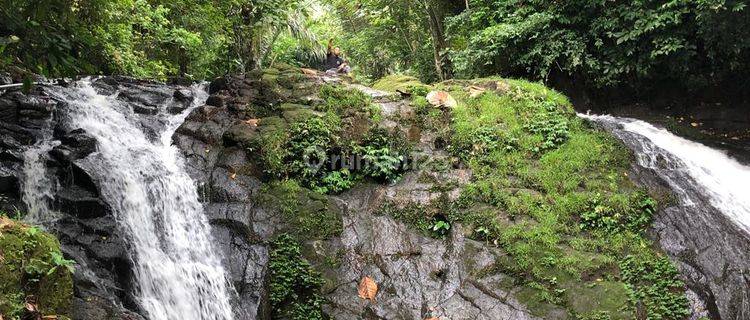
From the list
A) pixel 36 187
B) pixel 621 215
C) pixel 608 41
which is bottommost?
pixel 621 215

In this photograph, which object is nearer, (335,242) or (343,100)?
(335,242)

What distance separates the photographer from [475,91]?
1019 cm

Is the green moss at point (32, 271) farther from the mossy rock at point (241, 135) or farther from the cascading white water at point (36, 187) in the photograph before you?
the mossy rock at point (241, 135)

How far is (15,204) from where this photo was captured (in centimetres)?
630

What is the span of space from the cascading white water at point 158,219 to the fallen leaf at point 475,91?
536 centimetres

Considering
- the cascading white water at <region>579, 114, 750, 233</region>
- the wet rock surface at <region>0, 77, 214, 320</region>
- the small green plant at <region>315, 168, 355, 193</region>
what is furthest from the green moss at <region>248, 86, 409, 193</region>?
the cascading white water at <region>579, 114, 750, 233</region>

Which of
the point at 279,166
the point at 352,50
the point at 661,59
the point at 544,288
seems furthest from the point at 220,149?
the point at 352,50

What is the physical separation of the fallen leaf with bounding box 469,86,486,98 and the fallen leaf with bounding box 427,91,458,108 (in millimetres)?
418

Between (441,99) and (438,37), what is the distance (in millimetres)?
5781

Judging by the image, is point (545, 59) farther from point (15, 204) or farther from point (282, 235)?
point (15, 204)

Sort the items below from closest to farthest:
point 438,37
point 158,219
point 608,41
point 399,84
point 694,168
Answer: point 158,219
point 694,168
point 399,84
point 608,41
point 438,37

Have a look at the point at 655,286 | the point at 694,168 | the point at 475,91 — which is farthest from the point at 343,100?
the point at 694,168

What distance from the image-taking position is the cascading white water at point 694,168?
7.77 meters

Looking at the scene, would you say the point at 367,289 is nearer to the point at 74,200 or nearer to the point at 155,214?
the point at 155,214
